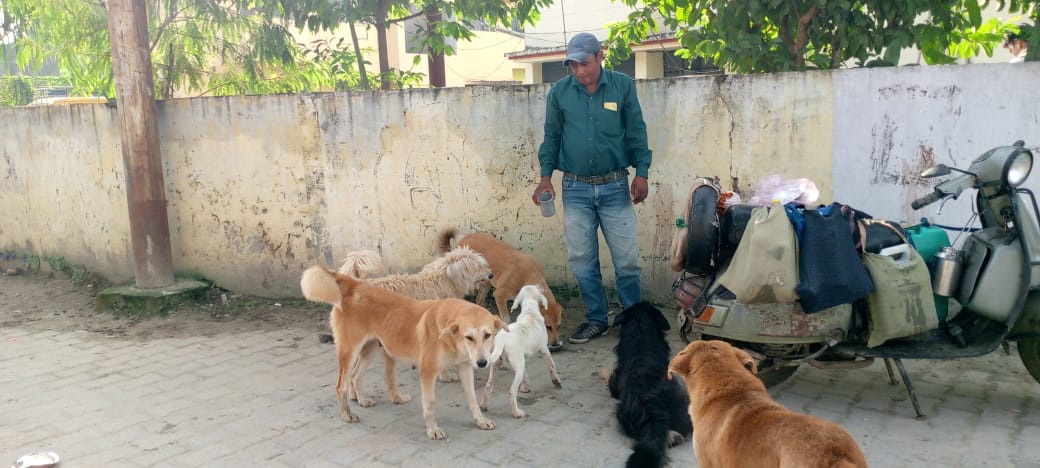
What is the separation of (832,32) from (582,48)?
→ 2.32 meters

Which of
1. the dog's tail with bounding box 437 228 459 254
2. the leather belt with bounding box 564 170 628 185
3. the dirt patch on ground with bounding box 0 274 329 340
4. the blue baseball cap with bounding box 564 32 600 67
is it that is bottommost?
the dirt patch on ground with bounding box 0 274 329 340

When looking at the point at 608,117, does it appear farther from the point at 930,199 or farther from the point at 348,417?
the point at 348,417

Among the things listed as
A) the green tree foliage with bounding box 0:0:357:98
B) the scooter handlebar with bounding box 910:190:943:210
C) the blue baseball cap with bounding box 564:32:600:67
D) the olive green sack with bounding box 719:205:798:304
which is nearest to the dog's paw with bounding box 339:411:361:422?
the olive green sack with bounding box 719:205:798:304

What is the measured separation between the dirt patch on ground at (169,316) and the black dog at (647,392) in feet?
9.60

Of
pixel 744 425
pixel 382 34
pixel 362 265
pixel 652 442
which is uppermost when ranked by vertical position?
pixel 382 34

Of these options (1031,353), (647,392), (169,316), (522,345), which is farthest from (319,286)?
(1031,353)

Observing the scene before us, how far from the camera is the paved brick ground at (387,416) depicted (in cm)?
379

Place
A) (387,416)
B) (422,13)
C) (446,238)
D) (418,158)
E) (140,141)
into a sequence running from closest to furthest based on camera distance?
(387,416)
(446,238)
(418,158)
(140,141)
(422,13)

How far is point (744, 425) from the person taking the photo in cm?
276

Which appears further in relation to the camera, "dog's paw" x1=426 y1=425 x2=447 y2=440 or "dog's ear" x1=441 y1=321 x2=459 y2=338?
"dog's paw" x1=426 y1=425 x2=447 y2=440

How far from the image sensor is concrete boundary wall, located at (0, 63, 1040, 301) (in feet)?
17.4

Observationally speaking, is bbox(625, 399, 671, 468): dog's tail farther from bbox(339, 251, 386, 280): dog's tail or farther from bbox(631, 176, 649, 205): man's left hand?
bbox(339, 251, 386, 280): dog's tail

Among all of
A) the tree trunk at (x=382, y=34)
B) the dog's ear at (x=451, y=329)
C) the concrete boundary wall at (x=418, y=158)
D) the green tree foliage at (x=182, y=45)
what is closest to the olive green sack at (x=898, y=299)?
the concrete boundary wall at (x=418, y=158)

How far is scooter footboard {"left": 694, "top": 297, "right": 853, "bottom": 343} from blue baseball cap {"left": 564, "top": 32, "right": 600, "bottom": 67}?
2070 millimetres
